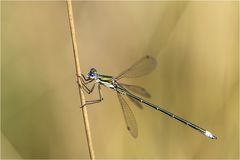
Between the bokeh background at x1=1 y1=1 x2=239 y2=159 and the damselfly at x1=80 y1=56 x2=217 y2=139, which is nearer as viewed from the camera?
the damselfly at x1=80 y1=56 x2=217 y2=139

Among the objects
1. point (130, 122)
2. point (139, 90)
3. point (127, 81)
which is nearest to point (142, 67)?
point (139, 90)

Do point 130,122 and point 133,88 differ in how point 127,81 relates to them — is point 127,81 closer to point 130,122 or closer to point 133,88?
point 133,88

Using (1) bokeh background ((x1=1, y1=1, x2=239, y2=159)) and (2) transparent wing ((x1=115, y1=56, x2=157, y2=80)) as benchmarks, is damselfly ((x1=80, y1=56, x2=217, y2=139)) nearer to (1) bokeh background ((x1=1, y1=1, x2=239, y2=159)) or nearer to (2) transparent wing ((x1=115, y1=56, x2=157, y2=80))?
(2) transparent wing ((x1=115, y1=56, x2=157, y2=80))

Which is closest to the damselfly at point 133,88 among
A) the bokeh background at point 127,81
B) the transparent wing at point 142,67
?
the transparent wing at point 142,67

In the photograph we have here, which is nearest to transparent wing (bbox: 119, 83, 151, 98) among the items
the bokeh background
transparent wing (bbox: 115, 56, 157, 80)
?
transparent wing (bbox: 115, 56, 157, 80)

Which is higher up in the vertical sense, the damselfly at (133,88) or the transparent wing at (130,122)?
the damselfly at (133,88)

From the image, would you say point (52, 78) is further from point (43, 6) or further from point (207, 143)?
point (207, 143)

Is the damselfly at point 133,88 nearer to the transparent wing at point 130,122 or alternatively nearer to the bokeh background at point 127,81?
the transparent wing at point 130,122

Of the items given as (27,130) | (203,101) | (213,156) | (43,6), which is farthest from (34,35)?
(213,156)
